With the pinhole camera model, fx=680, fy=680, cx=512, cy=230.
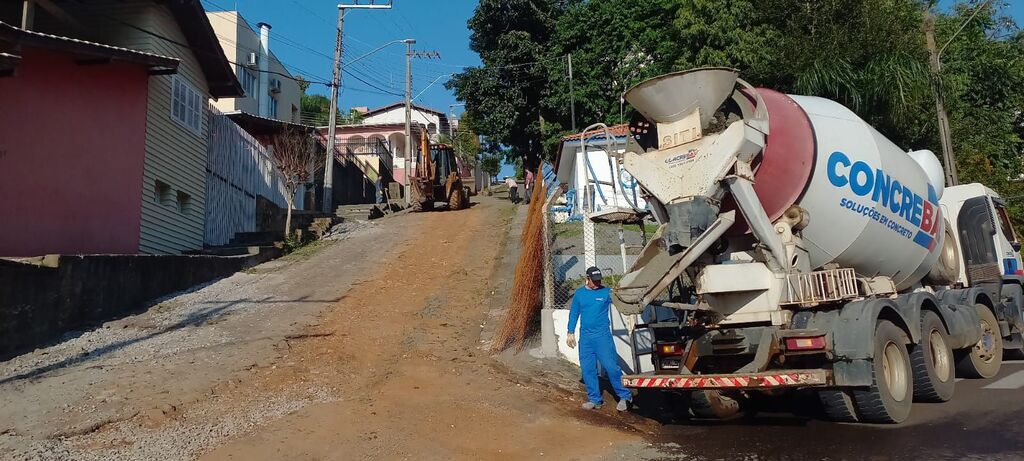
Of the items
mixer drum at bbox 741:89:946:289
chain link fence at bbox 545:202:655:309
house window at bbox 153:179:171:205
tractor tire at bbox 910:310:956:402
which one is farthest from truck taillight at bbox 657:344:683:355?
house window at bbox 153:179:171:205

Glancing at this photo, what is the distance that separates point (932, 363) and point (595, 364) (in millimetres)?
3663

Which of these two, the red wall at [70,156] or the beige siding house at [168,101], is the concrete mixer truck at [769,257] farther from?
the beige siding house at [168,101]

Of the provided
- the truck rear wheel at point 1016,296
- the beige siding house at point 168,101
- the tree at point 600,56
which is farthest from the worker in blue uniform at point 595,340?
the tree at point 600,56

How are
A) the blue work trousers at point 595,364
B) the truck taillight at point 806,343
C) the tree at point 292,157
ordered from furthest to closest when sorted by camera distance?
1. the tree at point 292,157
2. the blue work trousers at point 595,364
3. the truck taillight at point 806,343

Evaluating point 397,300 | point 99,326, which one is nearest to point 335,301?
point 397,300

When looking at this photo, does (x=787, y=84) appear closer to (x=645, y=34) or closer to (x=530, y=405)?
(x=645, y=34)

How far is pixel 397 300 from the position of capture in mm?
11992

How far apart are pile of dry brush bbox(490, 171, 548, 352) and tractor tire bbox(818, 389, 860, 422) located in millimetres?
4014

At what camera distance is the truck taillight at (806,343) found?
5.98 metres

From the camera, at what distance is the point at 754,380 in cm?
590

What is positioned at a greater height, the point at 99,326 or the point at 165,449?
the point at 99,326

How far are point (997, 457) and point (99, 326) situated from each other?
1078 cm

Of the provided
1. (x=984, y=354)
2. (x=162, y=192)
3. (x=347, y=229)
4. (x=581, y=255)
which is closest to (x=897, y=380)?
(x=984, y=354)

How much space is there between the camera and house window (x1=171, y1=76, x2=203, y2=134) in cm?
1458
